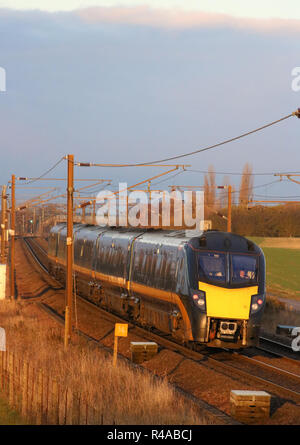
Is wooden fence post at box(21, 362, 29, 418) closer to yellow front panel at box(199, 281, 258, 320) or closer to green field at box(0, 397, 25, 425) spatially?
green field at box(0, 397, 25, 425)

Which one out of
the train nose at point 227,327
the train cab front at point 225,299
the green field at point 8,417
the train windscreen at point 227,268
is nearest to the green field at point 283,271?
the train windscreen at point 227,268

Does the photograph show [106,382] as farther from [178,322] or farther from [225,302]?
[178,322]

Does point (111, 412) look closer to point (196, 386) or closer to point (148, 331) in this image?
point (196, 386)

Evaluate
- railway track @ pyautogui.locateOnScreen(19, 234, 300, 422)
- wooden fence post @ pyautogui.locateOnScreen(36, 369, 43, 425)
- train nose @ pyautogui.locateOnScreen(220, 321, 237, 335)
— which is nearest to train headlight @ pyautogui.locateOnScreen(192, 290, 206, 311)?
train nose @ pyautogui.locateOnScreen(220, 321, 237, 335)

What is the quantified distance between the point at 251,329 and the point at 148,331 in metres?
6.79

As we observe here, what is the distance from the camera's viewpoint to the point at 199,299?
18.5 metres

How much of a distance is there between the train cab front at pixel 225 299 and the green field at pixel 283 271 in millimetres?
26128

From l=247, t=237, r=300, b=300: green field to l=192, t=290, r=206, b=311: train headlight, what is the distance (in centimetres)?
2688

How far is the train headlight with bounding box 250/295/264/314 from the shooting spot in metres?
18.8

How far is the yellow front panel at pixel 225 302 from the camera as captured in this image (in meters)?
18.5

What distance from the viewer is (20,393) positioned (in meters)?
14.5

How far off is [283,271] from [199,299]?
4141 centimetres

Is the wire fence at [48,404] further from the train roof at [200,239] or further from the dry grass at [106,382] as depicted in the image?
the train roof at [200,239]
